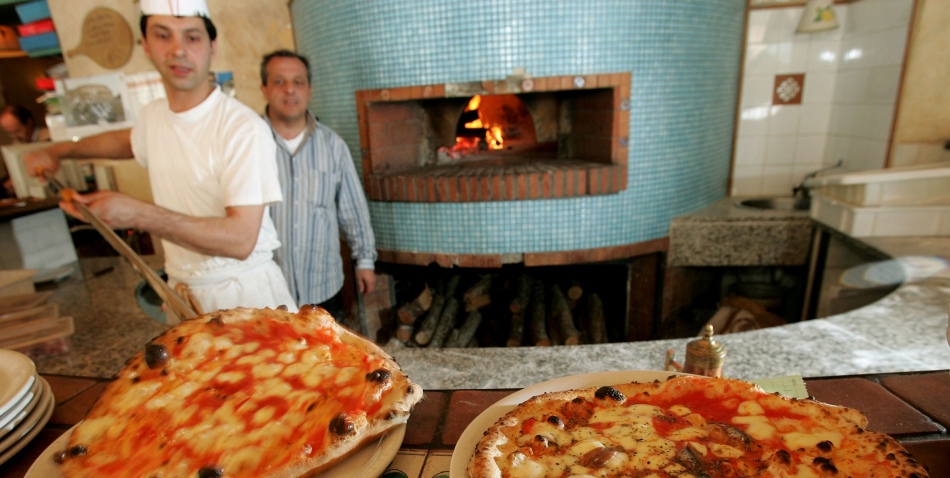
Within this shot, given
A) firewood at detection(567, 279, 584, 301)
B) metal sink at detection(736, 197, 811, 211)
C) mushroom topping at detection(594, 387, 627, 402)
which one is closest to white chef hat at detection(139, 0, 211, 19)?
mushroom topping at detection(594, 387, 627, 402)

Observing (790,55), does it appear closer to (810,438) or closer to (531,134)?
(531,134)

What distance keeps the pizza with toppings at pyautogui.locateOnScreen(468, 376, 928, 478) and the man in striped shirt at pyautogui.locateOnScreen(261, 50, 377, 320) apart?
2.18m

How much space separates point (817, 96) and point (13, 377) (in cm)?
524

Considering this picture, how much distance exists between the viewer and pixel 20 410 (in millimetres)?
926

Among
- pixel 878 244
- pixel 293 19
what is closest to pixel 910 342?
pixel 878 244

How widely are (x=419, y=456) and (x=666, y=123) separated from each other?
3.22 meters

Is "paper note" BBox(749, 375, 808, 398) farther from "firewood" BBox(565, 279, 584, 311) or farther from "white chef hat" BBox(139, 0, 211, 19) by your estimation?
"firewood" BBox(565, 279, 584, 311)

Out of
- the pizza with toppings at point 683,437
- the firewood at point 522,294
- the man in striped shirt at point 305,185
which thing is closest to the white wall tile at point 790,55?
the firewood at point 522,294

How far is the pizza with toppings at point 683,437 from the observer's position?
2.21 ft

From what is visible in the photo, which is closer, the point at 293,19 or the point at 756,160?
the point at 293,19

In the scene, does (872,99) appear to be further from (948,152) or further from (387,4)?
(387,4)

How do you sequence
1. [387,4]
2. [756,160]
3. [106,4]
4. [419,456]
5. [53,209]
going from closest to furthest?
[419,456], [53,209], [387,4], [756,160], [106,4]

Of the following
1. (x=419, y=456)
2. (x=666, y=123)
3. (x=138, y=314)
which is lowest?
(x=138, y=314)

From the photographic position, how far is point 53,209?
116 inches
